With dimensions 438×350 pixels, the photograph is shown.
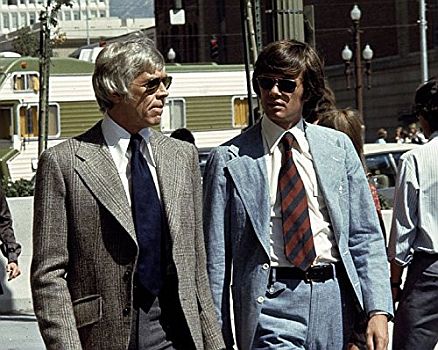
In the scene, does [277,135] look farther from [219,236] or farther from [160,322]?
[160,322]

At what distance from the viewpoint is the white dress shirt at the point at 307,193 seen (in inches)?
180

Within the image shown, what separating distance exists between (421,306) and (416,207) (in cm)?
45

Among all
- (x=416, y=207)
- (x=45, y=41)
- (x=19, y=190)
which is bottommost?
(x=19, y=190)

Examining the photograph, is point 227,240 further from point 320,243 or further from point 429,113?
point 429,113

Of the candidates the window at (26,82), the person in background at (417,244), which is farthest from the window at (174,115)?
the person in background at (417,244)

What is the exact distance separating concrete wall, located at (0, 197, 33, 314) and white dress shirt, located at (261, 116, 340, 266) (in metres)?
7.05

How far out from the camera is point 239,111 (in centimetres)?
2962

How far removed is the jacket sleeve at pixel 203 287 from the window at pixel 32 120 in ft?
75.8

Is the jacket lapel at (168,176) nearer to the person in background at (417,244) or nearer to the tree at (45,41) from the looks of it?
the person in background at (417,244)

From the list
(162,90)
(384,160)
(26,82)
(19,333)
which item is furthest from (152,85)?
(26,82)

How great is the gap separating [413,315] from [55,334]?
6.83 feet

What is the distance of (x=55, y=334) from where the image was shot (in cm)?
406

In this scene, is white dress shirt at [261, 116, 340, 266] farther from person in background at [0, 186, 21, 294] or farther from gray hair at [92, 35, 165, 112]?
person in background at [0, 186, 21, 294]

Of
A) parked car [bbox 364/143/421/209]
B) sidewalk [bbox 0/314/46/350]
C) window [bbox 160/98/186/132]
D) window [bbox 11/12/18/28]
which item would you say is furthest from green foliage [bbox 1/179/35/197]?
window [bbox 11/12/18/28]
